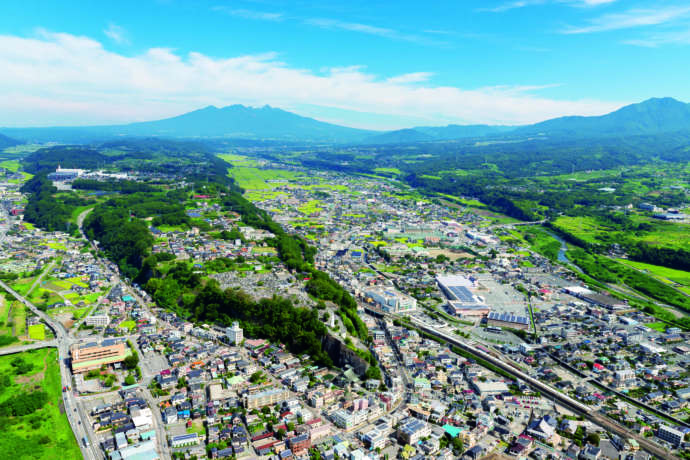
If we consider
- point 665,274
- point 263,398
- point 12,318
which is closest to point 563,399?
point 263,398

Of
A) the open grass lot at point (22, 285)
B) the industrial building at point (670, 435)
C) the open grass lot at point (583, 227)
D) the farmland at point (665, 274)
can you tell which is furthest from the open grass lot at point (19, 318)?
the open grass lot at point (583, 227)

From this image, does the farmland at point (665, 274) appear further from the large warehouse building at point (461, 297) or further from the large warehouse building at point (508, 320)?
the large warehouse building at point (508, 320)

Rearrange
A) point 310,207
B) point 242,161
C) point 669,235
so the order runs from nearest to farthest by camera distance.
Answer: point 669,235 < point 310,207 < point 242,161

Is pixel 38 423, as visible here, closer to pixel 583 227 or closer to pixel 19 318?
pixel 19 318

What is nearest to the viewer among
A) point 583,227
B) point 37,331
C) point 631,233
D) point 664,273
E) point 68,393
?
point 68,393

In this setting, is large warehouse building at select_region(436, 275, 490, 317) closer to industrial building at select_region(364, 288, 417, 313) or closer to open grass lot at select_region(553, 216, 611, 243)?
industrial building at select_region(364, 288, 417, 313)

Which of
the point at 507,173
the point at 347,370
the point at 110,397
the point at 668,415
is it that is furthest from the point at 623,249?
the point at 507,173
